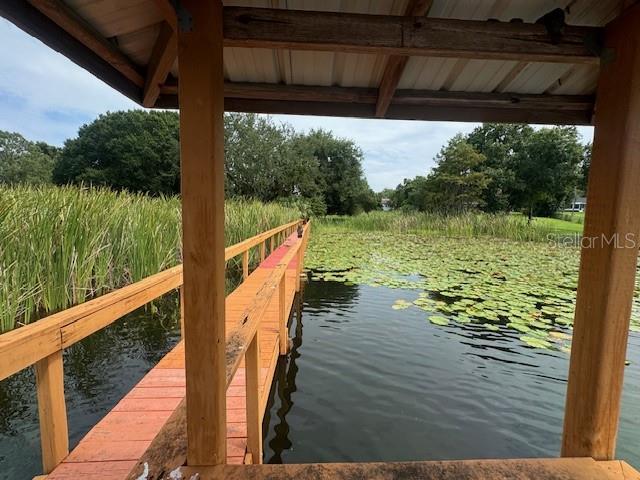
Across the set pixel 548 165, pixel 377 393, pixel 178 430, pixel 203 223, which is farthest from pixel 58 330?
pixel 548 165

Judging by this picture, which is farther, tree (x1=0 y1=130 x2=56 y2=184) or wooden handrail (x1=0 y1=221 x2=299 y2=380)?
tree (x1=0 y1=130 x2=56 y2=184)

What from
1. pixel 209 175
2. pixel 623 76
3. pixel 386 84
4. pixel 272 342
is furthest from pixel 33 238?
pixel 623 76

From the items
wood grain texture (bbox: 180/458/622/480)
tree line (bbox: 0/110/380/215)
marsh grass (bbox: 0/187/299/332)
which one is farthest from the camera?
tree line (bbox: 0/110/380/215)

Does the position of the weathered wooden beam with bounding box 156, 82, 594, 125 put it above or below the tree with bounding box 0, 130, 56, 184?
below

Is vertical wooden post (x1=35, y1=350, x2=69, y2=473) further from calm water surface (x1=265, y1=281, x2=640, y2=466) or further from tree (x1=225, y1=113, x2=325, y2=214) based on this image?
tree (x1=225, y1=113, x2=325, y2=214)

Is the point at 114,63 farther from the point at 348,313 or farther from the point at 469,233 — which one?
the point at 469,233

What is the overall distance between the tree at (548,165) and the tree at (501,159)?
583mm

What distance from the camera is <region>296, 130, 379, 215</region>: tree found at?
32688mm

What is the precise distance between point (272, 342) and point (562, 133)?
2432 cm

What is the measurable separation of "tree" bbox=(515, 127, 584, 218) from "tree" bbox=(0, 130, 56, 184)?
39.4 metres

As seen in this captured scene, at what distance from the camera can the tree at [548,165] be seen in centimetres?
2058

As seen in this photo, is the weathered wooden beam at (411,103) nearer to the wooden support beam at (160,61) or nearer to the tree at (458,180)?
the wooden support beam at (160,61)

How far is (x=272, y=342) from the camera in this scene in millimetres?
3428

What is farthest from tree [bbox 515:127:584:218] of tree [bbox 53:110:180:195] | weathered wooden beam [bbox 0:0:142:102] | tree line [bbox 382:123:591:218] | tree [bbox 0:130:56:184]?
tree [bbox 0:130:56:184]
